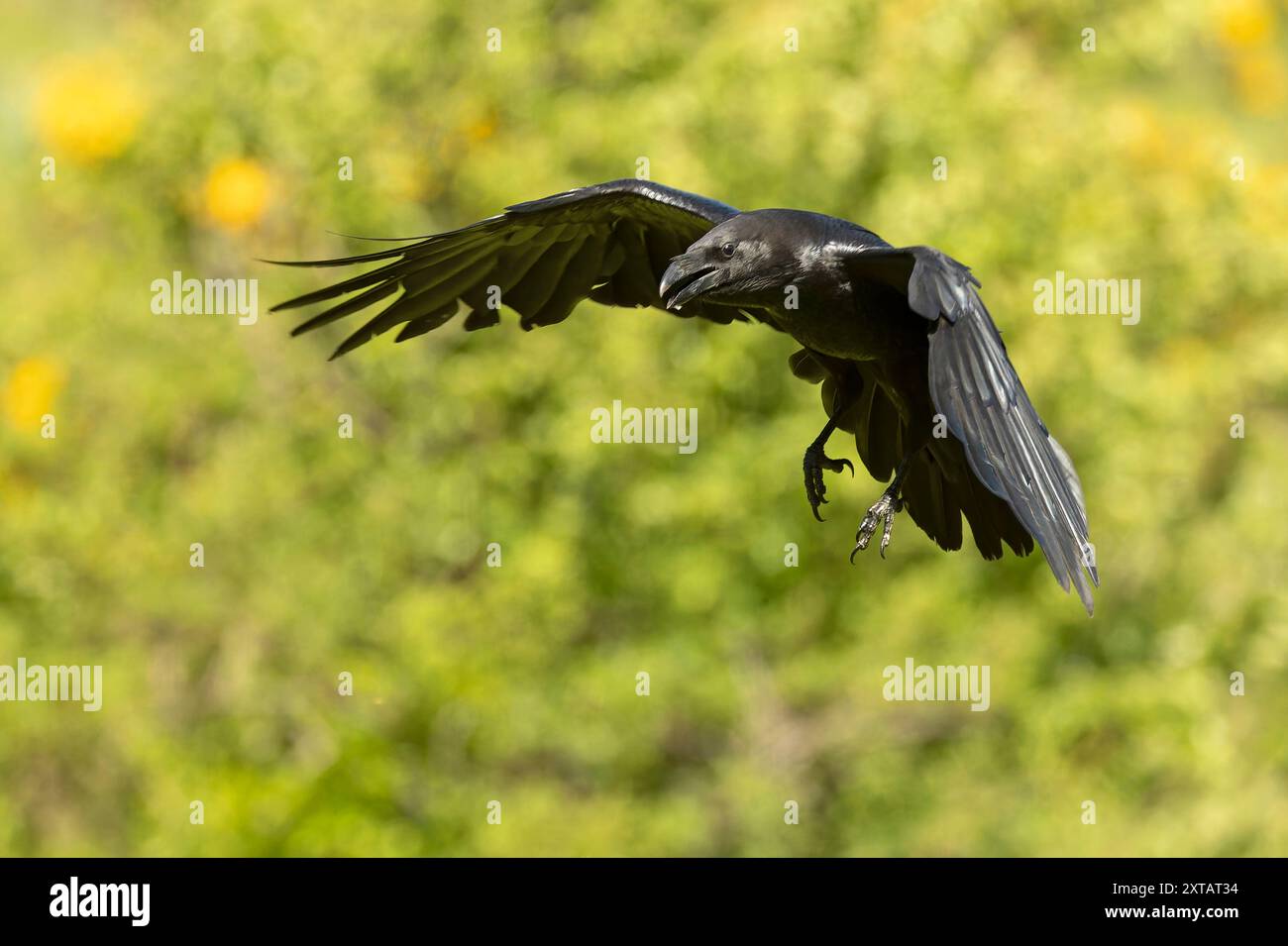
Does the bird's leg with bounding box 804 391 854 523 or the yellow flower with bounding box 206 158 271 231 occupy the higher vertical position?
the yellow flower with bounding box 206 158 271 231

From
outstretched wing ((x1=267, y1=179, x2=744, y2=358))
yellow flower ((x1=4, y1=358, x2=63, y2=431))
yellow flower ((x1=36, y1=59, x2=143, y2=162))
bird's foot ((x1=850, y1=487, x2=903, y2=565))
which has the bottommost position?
bird's foot ((x1=850, y1=487, x2=903, y2=565))

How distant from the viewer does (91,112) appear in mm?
13227

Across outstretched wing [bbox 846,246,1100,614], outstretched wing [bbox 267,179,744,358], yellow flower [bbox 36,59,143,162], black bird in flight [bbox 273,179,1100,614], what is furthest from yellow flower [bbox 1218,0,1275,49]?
outstretched wing [bbox 846,246,1100,614]

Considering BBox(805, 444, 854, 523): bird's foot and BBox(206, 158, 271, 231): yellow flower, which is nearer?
BBox(805, 444, 854, 523): bird's foot

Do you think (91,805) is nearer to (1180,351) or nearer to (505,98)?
(505,98)

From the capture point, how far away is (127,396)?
13211mm

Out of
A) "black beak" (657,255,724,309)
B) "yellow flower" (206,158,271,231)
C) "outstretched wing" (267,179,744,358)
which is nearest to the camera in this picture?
"black beak" (657,255,724,309)

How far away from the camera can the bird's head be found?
4.77 metres

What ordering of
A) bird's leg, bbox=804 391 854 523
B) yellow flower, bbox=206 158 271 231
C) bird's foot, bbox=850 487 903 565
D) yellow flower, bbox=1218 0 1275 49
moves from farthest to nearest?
yellow flower, bbox=1218 0 1275 49 → yellow flower, bbox=206 158 271 231 → bird's leg, bbox=804 391 854 523 → bird's foot, bbox=850 487 903 565

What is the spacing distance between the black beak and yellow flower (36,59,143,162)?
9209 millimetres

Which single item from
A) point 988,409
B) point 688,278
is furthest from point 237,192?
point 988,409

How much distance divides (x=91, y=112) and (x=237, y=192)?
1443 mm

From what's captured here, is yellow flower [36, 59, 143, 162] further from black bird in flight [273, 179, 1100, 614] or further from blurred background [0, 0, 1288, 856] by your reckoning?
black bird in flight [273, 179, 1100, 614]

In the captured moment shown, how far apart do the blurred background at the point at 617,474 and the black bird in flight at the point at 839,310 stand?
5.34 m
